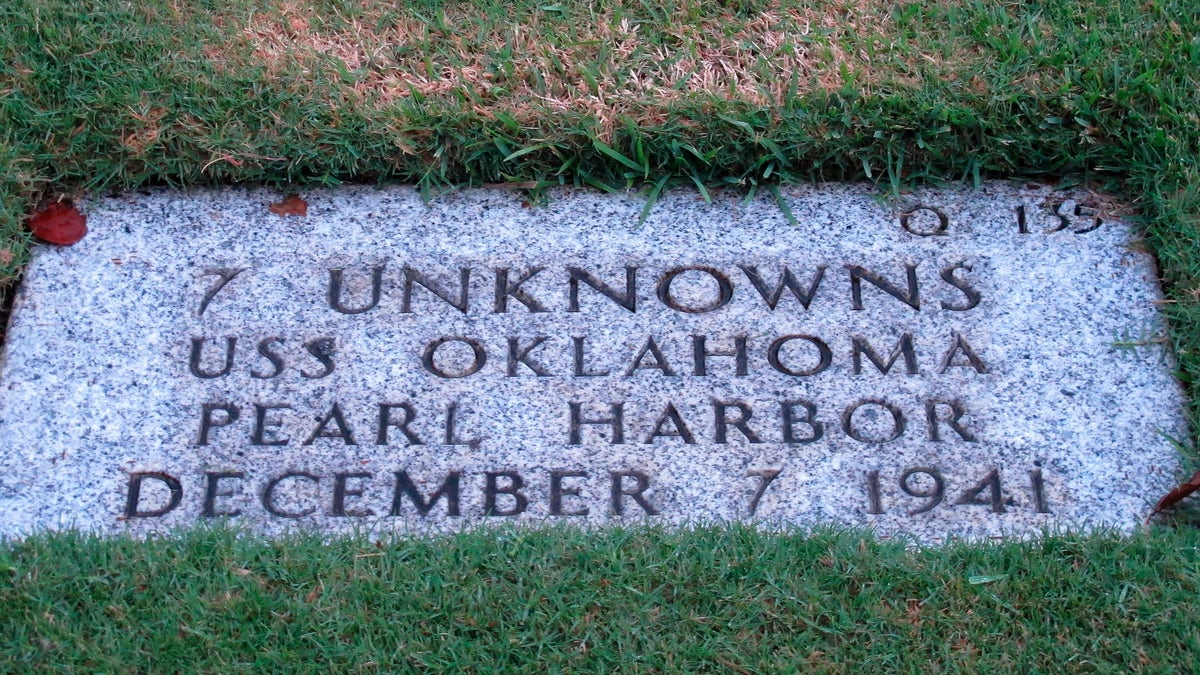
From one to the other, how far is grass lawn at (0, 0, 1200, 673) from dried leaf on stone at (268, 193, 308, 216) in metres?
0.06

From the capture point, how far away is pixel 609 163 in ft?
10.7

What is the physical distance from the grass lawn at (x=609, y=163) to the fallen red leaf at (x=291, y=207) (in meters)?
0.06

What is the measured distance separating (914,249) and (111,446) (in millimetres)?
1878

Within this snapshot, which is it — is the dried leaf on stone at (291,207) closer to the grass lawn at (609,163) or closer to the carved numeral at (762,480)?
the grass lawn at (609,163)

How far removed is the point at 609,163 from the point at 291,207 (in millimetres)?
799

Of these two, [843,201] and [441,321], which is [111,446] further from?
[843,201]

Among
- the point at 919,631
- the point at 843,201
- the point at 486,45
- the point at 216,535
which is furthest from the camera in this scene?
the point at 486,45

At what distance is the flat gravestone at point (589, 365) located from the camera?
2707 mm

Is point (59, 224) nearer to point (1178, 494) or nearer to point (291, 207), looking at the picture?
point (291, 207)

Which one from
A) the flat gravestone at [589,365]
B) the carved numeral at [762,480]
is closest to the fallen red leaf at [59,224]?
the flat gravestone at [589,365]

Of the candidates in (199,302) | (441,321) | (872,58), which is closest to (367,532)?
(441,321)

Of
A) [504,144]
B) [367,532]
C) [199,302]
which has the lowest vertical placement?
[367,532]

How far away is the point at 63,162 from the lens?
326cm

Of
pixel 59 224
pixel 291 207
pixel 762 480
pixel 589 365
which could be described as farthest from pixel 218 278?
pixel 762 480
